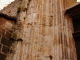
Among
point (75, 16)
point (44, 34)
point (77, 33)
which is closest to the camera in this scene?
point (44, 34)

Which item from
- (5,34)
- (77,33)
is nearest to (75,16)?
A: (77,33)

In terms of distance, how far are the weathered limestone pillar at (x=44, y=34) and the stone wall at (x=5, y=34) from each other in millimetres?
134

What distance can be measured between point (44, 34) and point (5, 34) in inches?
30.3

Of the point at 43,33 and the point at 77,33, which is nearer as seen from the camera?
the point at 43,33

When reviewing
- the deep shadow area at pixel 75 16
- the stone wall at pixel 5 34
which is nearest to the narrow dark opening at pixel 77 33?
the deep shadow area at pixel 75 16

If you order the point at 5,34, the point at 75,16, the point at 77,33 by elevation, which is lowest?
the point at 5,34

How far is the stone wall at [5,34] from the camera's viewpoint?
350 cm

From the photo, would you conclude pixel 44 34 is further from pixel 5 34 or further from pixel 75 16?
pixel 75 16

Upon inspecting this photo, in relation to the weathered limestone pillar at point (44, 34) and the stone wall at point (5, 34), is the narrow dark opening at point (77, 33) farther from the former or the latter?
the stone wall at point (5, 34)

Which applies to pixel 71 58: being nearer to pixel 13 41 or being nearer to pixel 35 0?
pixel 13 41

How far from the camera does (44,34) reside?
3729 mm

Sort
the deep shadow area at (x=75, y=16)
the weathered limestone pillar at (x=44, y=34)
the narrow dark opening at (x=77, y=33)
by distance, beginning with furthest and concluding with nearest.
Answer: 1. the deep shadow area at (x=75, y=16)
2. the narrow dark opening at (x=77, y=33)
3. the weathered limestone pillar at (x=44, y=34)

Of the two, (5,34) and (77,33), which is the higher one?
(77,33)

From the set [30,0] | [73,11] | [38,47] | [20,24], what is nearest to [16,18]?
[20,24]
